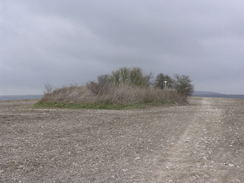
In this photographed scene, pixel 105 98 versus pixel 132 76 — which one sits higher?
pixel 132 76

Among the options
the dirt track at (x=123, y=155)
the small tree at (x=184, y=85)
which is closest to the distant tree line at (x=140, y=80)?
the small tree at (x=184, y=85)

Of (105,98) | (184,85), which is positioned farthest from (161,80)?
(105,98)

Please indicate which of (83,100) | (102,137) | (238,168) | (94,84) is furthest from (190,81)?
(238,168)

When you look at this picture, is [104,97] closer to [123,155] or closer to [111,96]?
[111,96]

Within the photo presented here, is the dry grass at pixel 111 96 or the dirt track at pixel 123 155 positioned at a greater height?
the dry grass at pixel 111 96

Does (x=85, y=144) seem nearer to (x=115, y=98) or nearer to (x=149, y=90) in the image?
(x=115, y=98)

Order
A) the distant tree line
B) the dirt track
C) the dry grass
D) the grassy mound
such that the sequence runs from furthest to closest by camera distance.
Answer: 1. the distant tree line
2. the dry grass
3. the grassy mound
4. the dirt track

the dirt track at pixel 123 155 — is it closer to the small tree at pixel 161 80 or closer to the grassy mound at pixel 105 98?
the grassy mound at pixel 105 98

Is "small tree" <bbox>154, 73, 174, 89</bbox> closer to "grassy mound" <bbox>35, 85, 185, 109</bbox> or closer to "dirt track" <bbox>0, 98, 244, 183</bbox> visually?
"grassy mound" <bbox>35, 85, 185, 109</bbox>

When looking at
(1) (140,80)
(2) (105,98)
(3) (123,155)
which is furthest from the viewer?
(1) (140,80)

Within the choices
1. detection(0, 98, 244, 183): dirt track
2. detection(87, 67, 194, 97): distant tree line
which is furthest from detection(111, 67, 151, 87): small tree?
detection(0, 98, 244, 183): dirt track

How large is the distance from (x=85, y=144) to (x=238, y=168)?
353 centimetres

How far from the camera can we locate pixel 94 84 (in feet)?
70.1

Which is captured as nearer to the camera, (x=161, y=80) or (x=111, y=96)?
(x=111, y=96)
